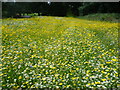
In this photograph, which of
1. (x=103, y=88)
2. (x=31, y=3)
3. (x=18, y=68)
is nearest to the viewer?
(x=103, y=88)

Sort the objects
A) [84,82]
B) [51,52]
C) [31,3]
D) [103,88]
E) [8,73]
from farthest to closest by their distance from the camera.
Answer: [31,3] < [51,52] < [8,73] < [84,82] < [103,88]

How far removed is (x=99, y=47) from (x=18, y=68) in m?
5.00

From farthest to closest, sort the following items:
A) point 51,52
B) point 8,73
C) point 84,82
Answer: point 51,52, point 8,73, point 84,82

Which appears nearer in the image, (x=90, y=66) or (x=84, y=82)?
(x=84, y=82)

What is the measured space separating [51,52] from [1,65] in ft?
9.47

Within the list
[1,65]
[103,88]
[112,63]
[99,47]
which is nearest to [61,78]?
[103,88]

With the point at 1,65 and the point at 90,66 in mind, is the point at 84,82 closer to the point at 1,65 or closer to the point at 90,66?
the point at 90,66

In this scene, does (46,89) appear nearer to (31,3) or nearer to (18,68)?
(18,68)

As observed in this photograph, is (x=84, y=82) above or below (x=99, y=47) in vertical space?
below

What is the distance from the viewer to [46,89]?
16.7ft

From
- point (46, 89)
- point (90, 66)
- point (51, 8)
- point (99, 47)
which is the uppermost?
point (51, 8)

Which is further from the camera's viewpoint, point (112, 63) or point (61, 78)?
point (112, 63)

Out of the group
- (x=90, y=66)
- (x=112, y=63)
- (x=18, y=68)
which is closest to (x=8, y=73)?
(x=18, y=68)

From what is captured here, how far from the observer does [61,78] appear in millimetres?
5645
